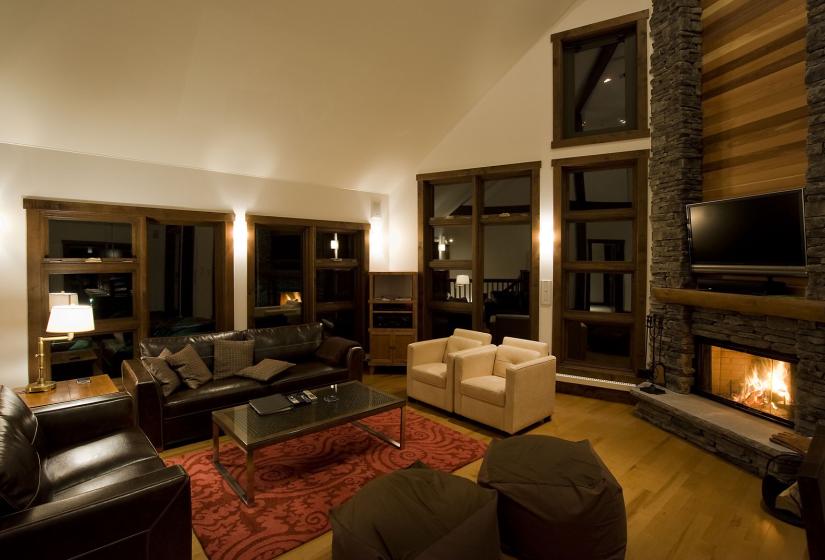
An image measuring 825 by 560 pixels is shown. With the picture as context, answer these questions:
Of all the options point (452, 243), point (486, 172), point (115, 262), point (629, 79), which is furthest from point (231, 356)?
point (629, 79)

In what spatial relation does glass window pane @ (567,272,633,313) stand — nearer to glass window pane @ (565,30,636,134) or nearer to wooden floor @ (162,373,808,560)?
wooden floor @ (162,373,808,560)

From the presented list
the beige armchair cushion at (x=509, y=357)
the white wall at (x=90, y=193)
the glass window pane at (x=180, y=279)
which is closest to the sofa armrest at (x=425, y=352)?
the beige armchair cushion at (x=509, y=357)

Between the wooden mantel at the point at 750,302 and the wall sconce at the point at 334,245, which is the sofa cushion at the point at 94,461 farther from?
the wooden mantel at the point at 750,302

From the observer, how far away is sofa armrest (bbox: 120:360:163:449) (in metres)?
3.40

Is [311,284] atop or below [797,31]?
below

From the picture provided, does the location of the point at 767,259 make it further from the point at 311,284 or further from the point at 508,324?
the point at 311,284

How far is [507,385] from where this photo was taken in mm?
3742

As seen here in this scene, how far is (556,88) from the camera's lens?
507cm

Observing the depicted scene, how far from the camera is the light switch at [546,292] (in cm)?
519

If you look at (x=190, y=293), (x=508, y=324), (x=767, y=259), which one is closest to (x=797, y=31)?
(x=767, y=259)

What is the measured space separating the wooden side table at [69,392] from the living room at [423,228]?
0.13ft

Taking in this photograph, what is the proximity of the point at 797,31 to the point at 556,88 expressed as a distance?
2.21 m

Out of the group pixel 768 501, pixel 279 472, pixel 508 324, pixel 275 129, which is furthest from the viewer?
pixel 508 324

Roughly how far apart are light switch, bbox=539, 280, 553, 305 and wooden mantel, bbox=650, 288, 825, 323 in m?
1.12
